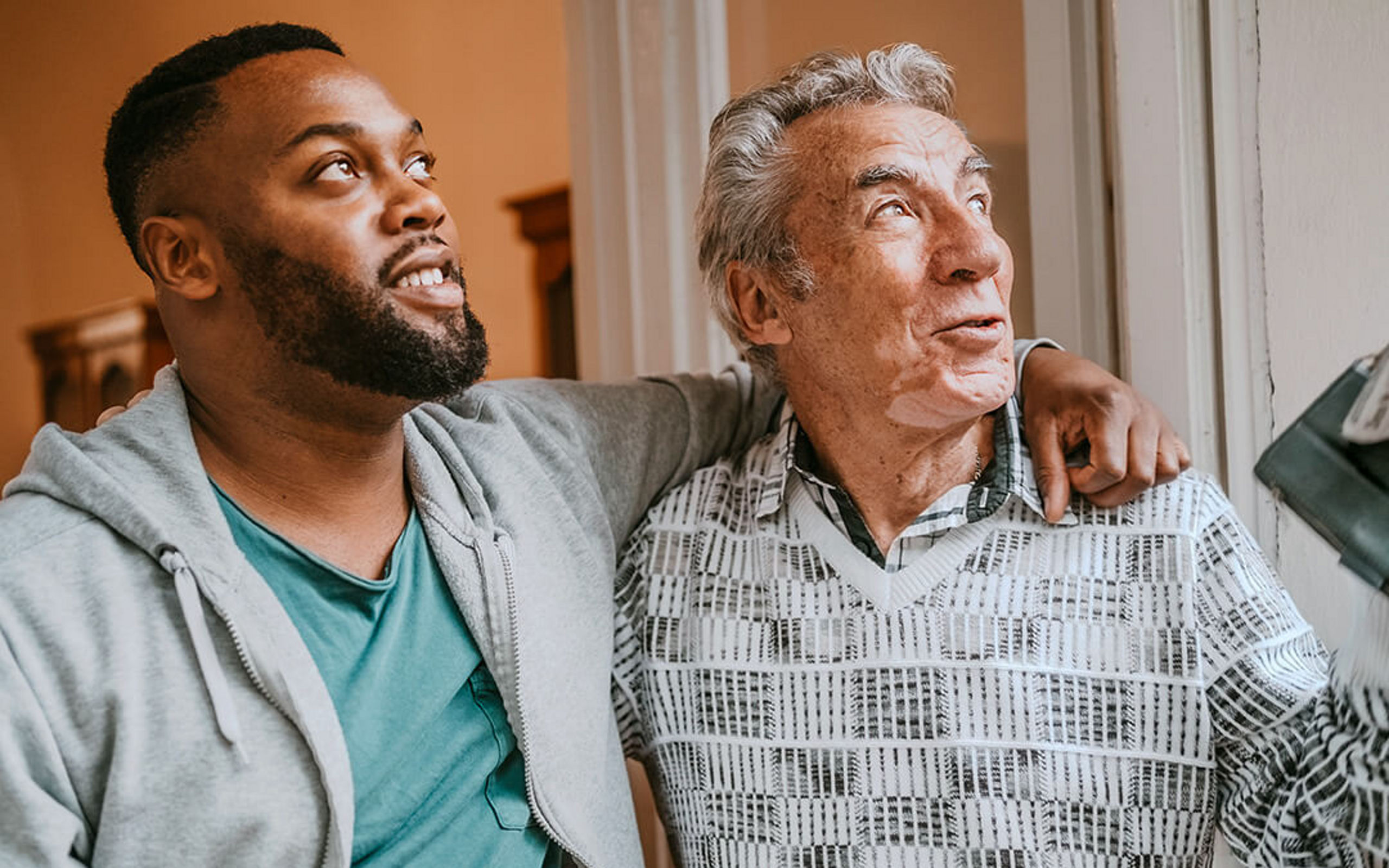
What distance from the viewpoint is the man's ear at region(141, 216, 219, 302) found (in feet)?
4.29

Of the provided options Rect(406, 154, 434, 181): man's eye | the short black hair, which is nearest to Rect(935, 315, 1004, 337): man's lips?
Rect(406, 154, 434, 181): man's eye

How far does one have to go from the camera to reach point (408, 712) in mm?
1241

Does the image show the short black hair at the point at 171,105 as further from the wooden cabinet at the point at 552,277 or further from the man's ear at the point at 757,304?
the wooden cabinet at the point at 552,277

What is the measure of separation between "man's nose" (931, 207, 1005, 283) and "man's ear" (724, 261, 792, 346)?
193mm

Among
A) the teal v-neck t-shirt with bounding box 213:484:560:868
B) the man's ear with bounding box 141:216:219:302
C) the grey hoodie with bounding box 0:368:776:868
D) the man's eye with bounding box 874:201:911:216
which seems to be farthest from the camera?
the man's eye with bounding box 874:201:911:216

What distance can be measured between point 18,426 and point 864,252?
9.08 feet

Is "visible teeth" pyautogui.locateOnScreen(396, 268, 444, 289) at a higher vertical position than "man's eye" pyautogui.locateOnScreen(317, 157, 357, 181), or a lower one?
lower

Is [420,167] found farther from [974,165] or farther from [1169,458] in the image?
[1169,458]

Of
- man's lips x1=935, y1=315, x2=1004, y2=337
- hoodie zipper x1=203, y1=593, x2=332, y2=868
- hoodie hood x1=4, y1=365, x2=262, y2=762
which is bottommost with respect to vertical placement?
hoodie zipper x1=203, y1=593, x2=332, y2=868

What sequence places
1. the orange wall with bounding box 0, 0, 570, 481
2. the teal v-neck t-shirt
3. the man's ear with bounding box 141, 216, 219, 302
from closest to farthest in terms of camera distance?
the teal v-neck t-shirt < the man's ear with bounding box 141, 216, 219, 302 < the orange wall with bounding box 0, 0, 570, 481

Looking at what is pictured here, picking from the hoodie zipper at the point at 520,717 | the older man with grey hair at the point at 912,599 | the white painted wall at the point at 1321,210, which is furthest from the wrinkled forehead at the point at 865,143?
the hoodie zipper at the point at 520,717

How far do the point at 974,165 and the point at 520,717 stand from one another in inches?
30.9

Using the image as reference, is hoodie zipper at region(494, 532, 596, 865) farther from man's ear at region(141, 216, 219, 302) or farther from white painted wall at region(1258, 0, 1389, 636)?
white painted wall at region(1258, 0, 1389, 636)

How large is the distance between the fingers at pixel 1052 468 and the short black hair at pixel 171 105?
2.87ft
